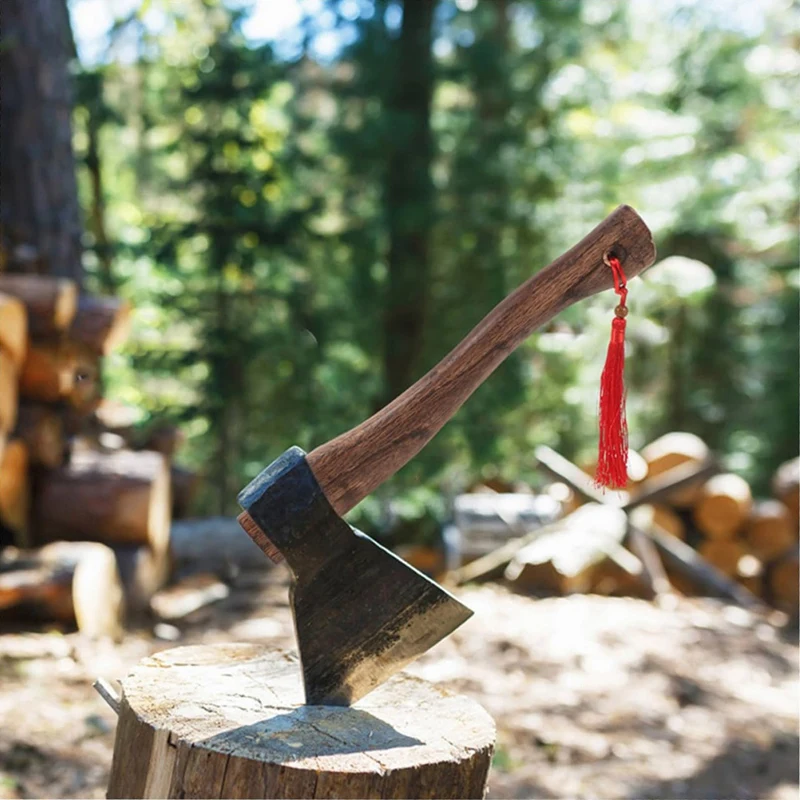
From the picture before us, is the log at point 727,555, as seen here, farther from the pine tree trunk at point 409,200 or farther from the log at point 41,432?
the log at point 41,432

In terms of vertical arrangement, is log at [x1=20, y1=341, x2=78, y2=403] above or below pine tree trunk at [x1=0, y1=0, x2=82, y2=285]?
below

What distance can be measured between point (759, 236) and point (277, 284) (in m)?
4.57

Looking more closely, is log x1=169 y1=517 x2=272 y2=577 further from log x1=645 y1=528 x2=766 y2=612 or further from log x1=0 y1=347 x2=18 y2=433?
log x1=645 y1=528 x2=766 y2=612

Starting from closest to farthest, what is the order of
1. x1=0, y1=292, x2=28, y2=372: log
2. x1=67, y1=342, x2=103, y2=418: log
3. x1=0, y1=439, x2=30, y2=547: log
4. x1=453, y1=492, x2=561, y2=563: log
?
x1=0, y1=292, x2=28, y2=372: log, x1=0, y1=439, x2=30, y2=547: log, x1=67, y1=342, x2=103, y2=418: log, x1=453, y1=492, x2=561, y2=563: log

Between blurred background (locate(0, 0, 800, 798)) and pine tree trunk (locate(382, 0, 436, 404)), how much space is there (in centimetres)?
3

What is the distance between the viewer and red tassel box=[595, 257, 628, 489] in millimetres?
2410

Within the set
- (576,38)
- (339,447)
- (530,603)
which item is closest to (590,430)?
(530,603)

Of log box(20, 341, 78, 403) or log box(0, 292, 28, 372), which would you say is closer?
log box(0, 292, 28, 372)

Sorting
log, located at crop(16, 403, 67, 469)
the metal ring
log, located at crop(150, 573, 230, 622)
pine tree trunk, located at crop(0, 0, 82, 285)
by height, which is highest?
pine tree trunk, located at crop(0, 0, 82, 285)

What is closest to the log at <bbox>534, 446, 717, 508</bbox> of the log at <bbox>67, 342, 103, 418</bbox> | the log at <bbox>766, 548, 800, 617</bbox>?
the log at <bbox>766, 548, 800, 617</bbox>

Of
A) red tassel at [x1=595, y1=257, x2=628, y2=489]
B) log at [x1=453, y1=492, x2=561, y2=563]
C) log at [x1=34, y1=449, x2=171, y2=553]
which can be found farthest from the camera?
log at [x1=453, y1=492, x2=561, y2=563]

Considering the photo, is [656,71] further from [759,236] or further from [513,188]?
[513,188]

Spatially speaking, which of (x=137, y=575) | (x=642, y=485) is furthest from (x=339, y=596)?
(x=642, y=485)

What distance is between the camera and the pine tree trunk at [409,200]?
747cm
